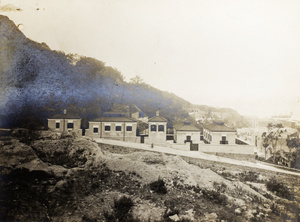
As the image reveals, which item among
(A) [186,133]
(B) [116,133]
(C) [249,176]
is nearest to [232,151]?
(C) [249,176]

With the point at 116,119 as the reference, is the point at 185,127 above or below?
below

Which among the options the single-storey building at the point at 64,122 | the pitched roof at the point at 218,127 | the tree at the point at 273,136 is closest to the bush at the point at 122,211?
the single-storey building at the point at 64,122

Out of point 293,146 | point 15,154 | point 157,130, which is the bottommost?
point 15,154

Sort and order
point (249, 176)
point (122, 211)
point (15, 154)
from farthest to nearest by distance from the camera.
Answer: point (249, 176) < point (15, 154) < point (122, 211)

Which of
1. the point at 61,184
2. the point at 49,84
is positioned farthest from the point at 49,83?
the point at 61,184

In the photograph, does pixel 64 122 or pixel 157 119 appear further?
pixel 157 119

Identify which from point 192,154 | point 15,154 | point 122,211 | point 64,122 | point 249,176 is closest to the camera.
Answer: point 122,211

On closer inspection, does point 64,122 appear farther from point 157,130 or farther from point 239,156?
point 239,156

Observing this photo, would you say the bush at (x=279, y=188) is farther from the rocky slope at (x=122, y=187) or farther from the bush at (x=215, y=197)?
the bush at (x=215, y=197)
